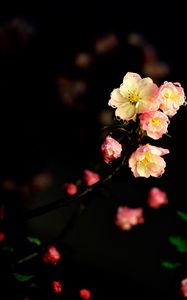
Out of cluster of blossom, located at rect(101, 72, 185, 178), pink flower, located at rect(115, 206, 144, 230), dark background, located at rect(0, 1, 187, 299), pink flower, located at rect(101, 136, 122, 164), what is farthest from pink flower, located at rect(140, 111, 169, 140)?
dark background, located at rect(0, 1, 187, 299)

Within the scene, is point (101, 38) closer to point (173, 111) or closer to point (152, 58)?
point (152, 58)

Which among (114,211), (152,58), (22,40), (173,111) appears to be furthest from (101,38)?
(173,111)

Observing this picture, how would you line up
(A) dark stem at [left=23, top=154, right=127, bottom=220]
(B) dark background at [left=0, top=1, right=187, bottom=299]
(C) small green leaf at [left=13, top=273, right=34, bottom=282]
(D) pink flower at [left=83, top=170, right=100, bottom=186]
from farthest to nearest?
(B) dark background at [left=0, top=1, right=187, bottom=299]
(D) pink flower at [left=83, top=170, right=100, bottom=186]
(C) small green leaf at [left=13, top=273, right=34, bottom=282]
(A) dark stem at [left=23, top=154, right=127, bottom=220]

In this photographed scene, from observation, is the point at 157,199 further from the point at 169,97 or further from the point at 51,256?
the point at 169,97

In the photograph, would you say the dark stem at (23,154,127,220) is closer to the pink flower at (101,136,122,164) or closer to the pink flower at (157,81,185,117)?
the pink flower at (101,136,122,164)

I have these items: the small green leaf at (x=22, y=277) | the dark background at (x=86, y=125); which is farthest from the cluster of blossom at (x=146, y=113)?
the dark background at (x=86, y=125)

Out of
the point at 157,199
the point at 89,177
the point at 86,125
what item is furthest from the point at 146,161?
the point at 86,125
